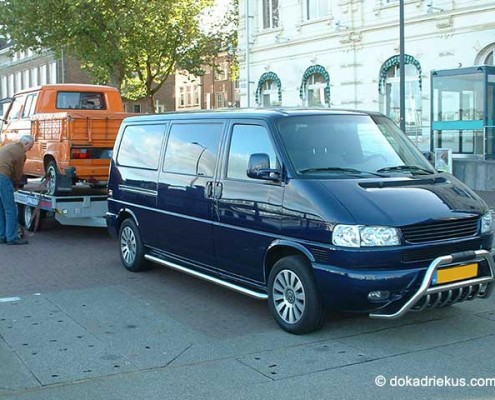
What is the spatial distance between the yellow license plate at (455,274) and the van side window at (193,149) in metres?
2.53

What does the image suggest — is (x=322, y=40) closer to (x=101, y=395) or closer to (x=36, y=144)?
(x=36, y=144)

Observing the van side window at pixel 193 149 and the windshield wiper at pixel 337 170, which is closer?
the windshield wiper at pixel 337 170

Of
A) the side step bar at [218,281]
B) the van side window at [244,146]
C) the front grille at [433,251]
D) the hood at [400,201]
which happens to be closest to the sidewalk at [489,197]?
the side step bar at [218,281]

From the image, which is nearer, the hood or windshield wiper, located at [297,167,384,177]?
the hood

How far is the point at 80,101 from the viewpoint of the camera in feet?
44.3

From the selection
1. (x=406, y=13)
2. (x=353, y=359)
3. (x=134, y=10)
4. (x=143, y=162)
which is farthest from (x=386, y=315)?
(x=134, y=10)

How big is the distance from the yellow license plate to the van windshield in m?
1.07

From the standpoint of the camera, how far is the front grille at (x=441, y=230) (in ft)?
17.8

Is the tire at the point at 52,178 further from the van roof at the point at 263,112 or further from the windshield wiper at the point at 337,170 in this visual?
the windshield wiper at the point at 337,170

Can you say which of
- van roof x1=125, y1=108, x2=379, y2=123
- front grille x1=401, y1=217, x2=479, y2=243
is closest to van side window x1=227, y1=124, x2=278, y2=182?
van roof x1=125, y1=108, x2=379, y2=123

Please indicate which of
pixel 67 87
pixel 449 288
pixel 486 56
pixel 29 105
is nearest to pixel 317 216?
pixel 449 288

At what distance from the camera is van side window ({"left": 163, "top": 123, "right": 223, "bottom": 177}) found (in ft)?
22.7

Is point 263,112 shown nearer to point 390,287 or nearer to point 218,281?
point 218,281

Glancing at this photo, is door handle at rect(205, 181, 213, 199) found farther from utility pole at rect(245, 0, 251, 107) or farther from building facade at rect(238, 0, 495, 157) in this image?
utility pole at rect(245, 0, 251, 107)
